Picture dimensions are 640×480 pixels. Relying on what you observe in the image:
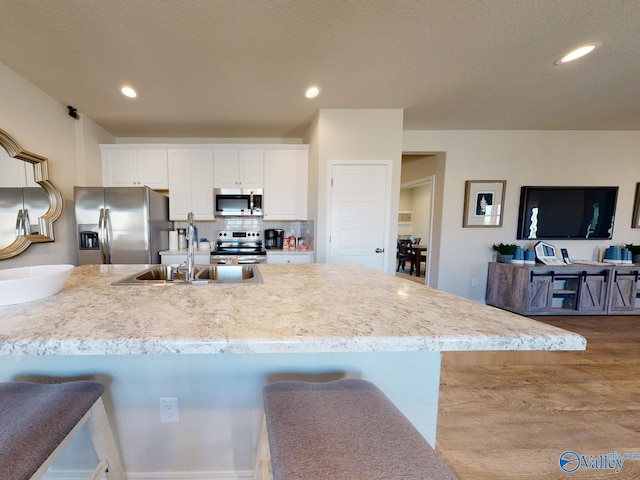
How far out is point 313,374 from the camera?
1027mm

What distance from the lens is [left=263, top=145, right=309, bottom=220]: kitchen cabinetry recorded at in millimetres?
3395

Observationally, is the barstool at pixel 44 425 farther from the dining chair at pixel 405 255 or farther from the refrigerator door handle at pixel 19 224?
the dining chair at pixel 405 255

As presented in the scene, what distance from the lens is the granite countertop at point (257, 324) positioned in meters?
0.60

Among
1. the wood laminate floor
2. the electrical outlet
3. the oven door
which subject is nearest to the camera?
the electrical outlet

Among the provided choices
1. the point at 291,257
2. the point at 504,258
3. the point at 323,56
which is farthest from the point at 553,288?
the point at 323,56

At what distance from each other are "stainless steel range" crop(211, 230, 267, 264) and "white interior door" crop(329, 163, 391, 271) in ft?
3.39

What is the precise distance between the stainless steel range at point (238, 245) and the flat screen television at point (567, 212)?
3845 mm

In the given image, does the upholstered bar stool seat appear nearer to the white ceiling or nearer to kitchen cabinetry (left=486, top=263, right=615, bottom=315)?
the white ceiling

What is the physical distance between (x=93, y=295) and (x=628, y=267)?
5.53 m

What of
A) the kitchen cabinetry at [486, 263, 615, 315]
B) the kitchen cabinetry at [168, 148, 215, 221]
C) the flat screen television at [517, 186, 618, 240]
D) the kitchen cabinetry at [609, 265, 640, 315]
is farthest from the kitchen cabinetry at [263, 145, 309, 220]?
the kitchen cabinetry at [609, 265, 640, 315]

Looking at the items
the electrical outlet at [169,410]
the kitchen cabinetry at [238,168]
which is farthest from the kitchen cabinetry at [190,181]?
the electrical outlet at [169,410]

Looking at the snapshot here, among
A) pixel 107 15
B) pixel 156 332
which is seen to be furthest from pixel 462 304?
pixel 107 15

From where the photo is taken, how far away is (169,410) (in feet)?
3.47

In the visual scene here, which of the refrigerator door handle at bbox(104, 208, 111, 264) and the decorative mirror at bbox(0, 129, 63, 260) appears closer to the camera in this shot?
the decorative mirror at bbox(0, 129, 63, 260)
